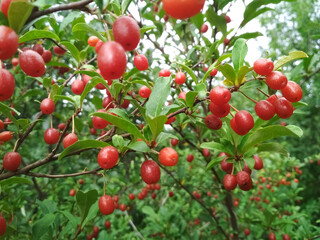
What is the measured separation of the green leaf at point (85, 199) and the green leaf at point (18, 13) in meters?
1.07

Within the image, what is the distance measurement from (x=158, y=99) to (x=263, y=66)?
450 millimetres

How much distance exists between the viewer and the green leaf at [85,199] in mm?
1586

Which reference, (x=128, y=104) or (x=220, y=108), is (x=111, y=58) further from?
(x=128, y=104)

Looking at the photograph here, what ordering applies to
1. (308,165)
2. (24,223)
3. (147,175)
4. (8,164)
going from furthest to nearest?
(308,165), (24,223), (8,164), (147,175)

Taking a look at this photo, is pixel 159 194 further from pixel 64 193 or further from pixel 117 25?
pixel 117 25

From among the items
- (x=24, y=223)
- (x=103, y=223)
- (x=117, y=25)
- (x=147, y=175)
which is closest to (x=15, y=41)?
(x=117, y=25)

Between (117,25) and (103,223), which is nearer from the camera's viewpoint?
(117,25)

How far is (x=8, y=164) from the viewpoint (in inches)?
48.2

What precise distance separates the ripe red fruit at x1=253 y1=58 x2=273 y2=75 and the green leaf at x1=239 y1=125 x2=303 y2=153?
10.8 inches

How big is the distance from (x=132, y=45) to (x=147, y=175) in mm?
566

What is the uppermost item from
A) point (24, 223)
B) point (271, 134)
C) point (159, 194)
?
point (271, 134)

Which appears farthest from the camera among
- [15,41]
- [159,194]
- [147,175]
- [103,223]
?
[159,194]

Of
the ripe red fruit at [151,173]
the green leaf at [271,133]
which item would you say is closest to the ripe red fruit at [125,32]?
the ripe red fruit at [151,173]

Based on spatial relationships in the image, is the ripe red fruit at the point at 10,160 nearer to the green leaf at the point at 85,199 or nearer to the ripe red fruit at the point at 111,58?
the green leaf at the point at 85,199
